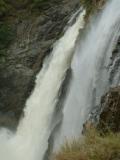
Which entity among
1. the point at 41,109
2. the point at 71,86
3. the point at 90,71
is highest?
the point at 90,71

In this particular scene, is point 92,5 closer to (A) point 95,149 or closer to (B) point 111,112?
(B) point 111,112

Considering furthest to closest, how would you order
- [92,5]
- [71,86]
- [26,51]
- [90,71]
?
[26,51], [92,5], [71,86], [90,71]

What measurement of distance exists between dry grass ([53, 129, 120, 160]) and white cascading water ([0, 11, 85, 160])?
311 inches

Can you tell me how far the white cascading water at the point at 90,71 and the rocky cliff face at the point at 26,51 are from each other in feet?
10.8

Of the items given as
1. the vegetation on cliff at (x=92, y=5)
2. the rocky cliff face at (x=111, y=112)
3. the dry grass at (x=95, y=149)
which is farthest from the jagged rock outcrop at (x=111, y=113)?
the vegetation on cliff at (x=92, y=5)

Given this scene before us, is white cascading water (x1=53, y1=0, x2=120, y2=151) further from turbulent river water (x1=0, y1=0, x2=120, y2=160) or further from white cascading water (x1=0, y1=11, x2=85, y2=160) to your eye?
white cascading water (x1=0, y1=11, x2=85, y2=160)

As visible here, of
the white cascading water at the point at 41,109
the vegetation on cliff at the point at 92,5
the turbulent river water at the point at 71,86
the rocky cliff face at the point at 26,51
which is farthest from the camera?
the rocky cliff face at the point at 26,51

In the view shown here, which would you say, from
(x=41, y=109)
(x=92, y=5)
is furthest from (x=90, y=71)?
(x=92, y=5)

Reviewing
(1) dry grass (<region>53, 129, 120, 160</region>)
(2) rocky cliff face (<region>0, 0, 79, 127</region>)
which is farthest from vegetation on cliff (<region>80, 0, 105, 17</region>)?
(1) dry grass (<region>53, 129, 120, 160</region>)

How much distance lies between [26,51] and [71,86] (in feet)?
17.9

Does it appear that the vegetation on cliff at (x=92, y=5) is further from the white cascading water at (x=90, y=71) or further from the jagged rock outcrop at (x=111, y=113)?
the jagged rock outcrop at (x=111, y=113)

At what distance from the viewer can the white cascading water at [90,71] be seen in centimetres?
1205

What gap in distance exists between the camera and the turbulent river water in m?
12.5

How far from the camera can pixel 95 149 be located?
617cm
